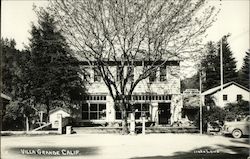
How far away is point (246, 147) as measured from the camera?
11.8 meters

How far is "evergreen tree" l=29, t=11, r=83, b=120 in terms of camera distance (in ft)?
48.6

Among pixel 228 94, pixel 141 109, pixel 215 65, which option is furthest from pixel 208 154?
pixel 141 109

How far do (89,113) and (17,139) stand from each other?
6.56 meters

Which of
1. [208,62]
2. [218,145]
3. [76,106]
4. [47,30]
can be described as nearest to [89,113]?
[76,106]

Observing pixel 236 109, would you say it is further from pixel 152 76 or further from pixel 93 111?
pixel 93 111

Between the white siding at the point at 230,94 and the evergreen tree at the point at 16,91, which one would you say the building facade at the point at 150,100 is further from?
the evergreen tree at the point at 16,91

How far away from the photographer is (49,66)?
594 inches

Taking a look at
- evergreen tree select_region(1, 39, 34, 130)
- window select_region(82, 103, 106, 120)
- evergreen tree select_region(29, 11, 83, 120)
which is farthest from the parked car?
evergreen tree select_region(1, 39, 34, 130)

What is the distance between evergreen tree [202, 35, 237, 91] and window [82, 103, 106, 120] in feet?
19.7

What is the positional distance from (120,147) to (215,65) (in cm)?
671

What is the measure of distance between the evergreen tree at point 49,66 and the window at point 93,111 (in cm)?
317

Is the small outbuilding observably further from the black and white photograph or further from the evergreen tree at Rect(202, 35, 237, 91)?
the evergreen tree at Rect(202, 35, 237, 91)

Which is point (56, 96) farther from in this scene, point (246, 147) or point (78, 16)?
point (246, 147)

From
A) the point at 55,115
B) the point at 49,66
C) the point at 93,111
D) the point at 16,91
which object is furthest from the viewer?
the point at 93,111
